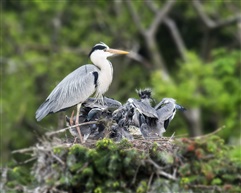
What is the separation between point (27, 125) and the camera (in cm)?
2748

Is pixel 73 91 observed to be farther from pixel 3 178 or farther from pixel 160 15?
pixel 160 15

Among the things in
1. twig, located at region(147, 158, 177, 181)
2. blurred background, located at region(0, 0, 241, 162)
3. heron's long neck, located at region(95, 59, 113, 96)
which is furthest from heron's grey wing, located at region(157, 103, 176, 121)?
blurred background, located at region(0, 0, 241, 162)

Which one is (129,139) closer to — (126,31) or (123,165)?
(123,165)

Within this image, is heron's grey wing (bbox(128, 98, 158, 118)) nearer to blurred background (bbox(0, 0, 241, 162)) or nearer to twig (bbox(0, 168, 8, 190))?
twig (bbox(0, 168, 8, 190))

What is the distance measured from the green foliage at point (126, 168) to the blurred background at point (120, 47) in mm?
13360

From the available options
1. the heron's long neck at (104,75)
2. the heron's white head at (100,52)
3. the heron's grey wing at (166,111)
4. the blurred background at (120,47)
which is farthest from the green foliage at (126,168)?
the blurred background at (120,47)

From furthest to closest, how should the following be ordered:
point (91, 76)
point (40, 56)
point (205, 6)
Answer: point (40, 56), point (205, 6), point (91, 76)

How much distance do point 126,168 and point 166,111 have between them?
0.88m

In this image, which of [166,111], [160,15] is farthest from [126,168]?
[160,15]

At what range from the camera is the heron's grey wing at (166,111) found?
988cm

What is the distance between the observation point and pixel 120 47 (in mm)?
26797

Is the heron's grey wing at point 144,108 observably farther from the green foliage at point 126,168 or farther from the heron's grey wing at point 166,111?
the green foliage at point 126,168

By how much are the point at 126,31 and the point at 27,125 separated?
13.6ft

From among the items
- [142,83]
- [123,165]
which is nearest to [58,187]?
[123,165]
